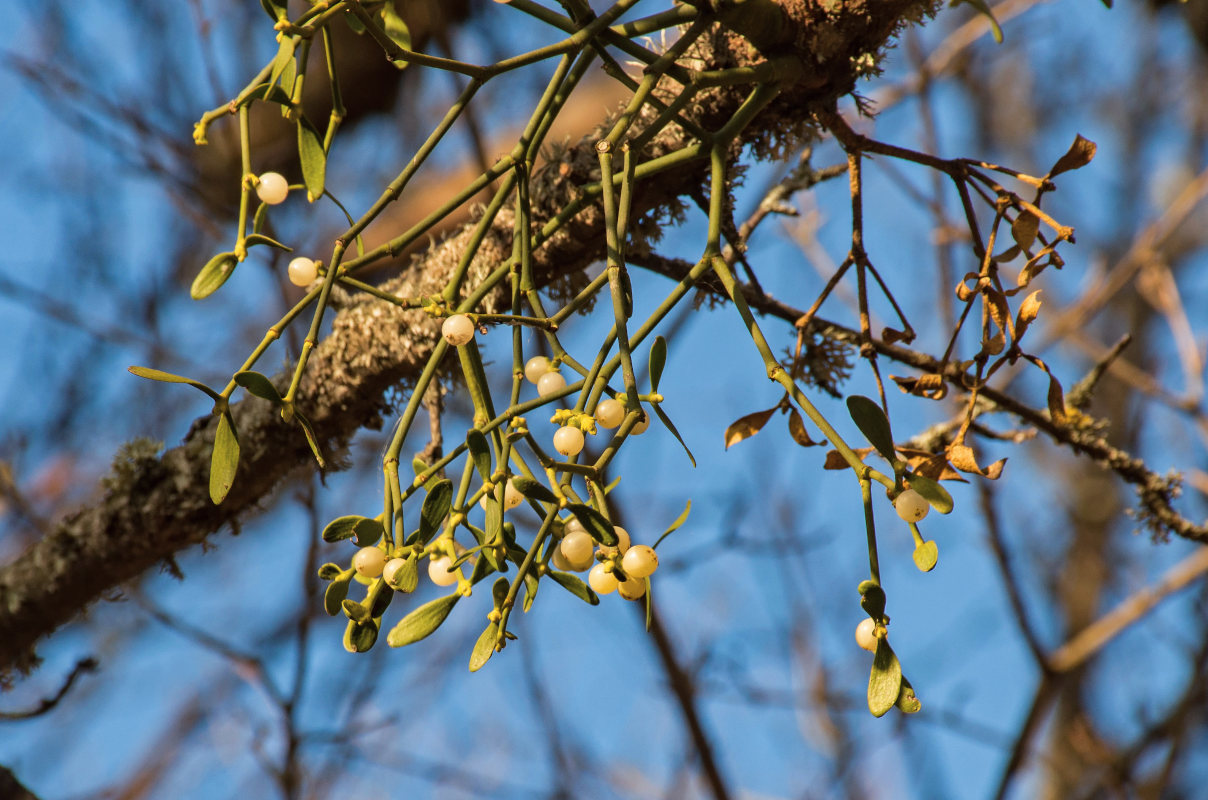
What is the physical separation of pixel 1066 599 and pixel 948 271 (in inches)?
89.7

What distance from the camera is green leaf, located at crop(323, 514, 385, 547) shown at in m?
0.45

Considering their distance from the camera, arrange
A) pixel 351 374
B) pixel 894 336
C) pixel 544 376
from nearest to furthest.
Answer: pixel 544 376, pixel 894 336, pixel 351 374

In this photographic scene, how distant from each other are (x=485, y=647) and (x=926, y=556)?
0.20 metres

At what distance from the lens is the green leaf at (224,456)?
0.48 metres

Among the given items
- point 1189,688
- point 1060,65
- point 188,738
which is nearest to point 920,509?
point 1189,688

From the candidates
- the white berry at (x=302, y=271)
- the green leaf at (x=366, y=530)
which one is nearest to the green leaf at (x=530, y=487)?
the green leaf at (x=366, y=530)

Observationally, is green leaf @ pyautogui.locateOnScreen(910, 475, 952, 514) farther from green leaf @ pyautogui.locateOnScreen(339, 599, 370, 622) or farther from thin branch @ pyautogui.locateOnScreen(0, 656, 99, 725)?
thin branch @ pyautogui.locateOnScreen(0, 656, 99, 725)

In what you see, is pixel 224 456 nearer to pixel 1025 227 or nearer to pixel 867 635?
pixel 867 635

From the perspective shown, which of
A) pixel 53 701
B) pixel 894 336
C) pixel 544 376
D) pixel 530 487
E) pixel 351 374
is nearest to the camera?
pixel 530 487

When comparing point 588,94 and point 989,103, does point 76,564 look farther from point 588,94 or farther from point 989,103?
point 989,103

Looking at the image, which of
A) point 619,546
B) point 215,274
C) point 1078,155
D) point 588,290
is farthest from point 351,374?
point 1078,155

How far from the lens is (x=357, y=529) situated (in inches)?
18.0

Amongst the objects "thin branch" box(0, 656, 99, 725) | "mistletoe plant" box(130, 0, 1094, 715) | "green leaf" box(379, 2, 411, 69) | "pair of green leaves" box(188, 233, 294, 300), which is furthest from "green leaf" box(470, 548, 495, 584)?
"thin branch" box(0, 656, 99, 725)

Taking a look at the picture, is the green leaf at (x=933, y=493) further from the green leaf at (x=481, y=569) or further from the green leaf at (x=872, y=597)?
the green leaf at (x=481, y=569)
